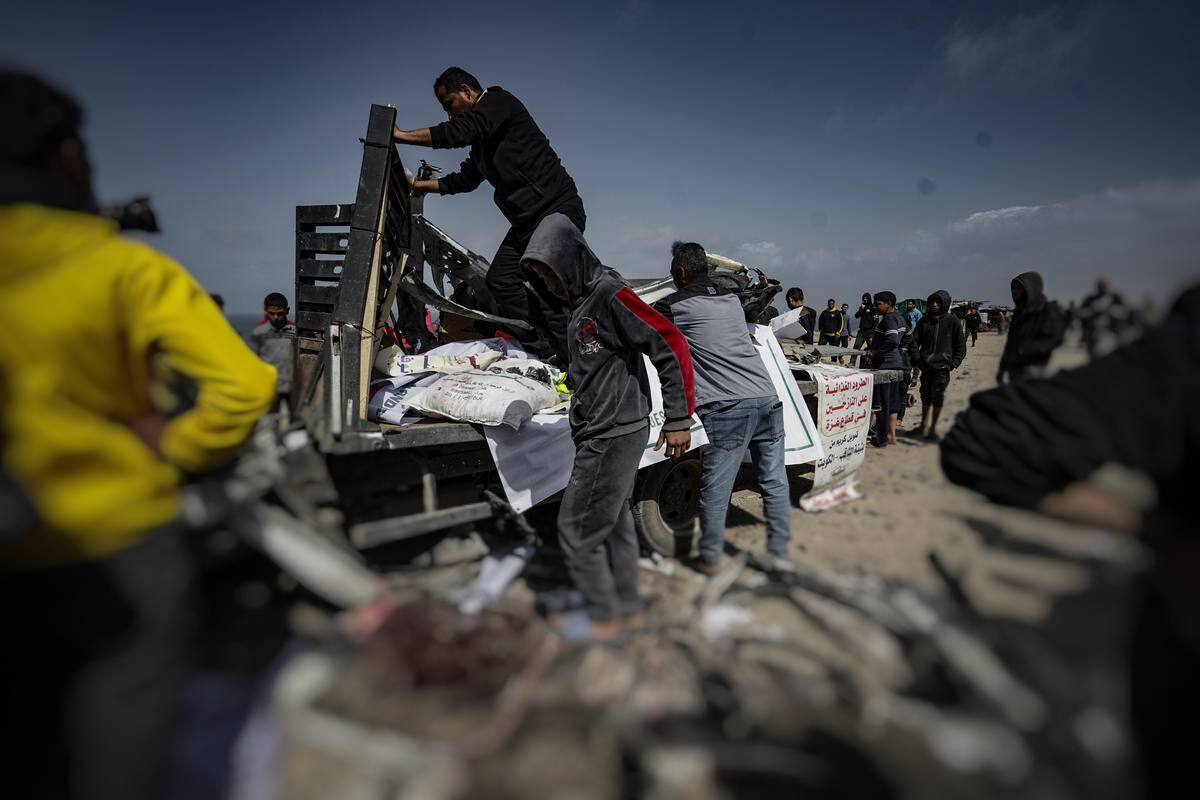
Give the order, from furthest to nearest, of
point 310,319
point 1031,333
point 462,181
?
1. point 462,181
2. point 310,319
3. point 1031,333

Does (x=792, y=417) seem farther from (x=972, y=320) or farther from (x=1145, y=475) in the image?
(x=972, y=320)

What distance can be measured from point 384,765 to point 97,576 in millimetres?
723

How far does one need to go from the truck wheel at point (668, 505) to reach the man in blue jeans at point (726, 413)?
0.30 meters

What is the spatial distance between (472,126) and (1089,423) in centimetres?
324

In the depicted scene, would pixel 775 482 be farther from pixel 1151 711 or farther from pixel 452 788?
pixel 452 788

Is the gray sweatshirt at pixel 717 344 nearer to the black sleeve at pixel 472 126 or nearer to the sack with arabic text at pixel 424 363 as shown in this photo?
the sack with arabic text at pixel 424 363

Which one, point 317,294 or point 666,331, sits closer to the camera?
point 666,331

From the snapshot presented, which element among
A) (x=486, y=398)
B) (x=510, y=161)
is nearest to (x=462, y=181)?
(x=510, y=161)

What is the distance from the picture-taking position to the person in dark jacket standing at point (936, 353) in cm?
264

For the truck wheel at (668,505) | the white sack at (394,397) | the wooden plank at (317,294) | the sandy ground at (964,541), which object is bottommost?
the truck wheel at (668,505)

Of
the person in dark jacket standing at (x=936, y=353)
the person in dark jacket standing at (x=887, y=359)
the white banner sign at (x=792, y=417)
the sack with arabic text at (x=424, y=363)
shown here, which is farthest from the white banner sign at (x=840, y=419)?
the sack with arabic text at (x=424, y=363)

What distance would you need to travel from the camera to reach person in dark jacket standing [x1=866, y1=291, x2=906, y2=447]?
5.07 meters

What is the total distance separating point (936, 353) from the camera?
327 cm

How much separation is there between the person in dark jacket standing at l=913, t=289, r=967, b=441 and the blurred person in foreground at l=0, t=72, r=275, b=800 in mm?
2536
